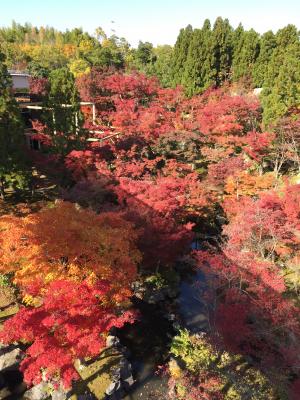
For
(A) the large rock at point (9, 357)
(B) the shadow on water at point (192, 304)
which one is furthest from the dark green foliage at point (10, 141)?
(B) the shadow on water at point (192, 304)

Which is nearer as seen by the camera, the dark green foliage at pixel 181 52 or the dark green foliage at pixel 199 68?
the dark green foliage at pixel 199 68

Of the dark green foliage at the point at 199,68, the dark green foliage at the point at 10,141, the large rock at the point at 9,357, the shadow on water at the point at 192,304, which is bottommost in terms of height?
the shadow on water at the point at 192,304

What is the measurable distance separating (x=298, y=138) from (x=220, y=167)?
8850mm

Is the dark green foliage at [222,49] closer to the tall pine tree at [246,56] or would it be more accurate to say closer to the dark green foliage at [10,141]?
the tall pine tree at [246,56]

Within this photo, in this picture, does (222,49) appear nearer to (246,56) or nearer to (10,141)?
(246,56)

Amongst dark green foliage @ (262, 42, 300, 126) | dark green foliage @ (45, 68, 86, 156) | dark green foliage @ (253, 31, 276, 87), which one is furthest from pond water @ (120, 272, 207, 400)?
dark green foliage @ (253, 31, 276, 87)

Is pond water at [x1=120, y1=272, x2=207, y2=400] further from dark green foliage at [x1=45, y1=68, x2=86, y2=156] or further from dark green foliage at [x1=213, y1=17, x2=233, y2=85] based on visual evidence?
dark green foliage at [x1=213, y1=17, x2=233, y2=85]

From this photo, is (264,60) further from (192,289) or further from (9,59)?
(9,59)

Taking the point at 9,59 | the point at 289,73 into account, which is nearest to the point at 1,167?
the point at 289,73

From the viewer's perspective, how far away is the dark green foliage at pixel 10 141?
71.0 ft

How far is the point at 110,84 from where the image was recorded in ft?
122

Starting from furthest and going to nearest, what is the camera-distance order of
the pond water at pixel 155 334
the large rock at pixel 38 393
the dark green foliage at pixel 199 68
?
the dark green foliage at pixel 199 68, the pond water at pixel 155 334, the large rock at pixel 38 393

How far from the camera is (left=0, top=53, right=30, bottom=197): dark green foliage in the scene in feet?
71.0

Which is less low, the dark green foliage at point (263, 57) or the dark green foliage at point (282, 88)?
the dark green foliage at point (263, 57)
